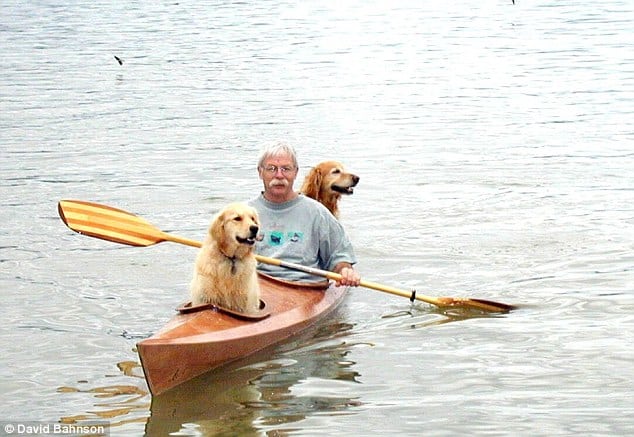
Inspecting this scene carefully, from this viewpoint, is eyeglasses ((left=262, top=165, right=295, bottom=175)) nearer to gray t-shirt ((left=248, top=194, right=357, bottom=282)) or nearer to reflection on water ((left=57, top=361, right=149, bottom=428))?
gray t-shirt ((left=248, top=194, right=357, bottom=282))

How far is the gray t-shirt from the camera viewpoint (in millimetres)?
9211

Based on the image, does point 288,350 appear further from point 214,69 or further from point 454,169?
point 214,69

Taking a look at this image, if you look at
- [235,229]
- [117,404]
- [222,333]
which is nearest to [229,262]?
[235,229]

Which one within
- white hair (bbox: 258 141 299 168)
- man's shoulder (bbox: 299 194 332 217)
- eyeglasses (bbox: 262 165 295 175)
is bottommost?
man's shoulder (bbox: 299 194 332 217)

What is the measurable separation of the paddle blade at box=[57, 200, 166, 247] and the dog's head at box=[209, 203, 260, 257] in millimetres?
1722

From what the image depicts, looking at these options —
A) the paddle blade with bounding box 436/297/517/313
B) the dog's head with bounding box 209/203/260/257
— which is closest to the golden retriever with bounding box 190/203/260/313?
the dog's head with bounding box 209/203/260/257

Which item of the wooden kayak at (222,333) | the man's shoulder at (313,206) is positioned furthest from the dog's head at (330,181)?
the wooden kayak at (222,333)

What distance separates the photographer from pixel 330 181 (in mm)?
10422

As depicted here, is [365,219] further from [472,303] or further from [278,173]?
[278,173]

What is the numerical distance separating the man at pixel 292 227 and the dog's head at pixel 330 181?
3.10 feet

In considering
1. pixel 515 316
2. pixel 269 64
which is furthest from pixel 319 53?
pixel 515 316

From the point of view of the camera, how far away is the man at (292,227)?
8.97 meters

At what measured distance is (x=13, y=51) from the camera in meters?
31.7

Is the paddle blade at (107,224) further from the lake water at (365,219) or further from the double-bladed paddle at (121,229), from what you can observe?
the lake water at (365,219)
